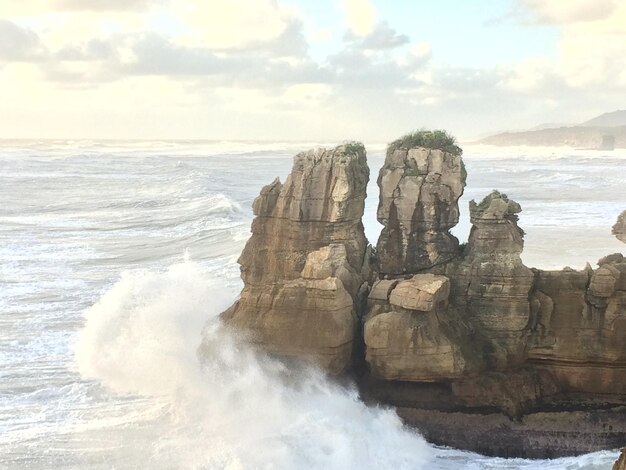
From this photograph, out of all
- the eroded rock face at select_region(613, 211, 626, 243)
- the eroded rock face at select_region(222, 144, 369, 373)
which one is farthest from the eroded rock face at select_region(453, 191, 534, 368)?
the eroded rock face at select_region(613, 211, 626, 243)

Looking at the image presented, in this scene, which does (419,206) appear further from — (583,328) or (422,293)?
(583,328)

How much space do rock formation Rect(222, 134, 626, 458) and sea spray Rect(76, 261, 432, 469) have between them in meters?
0.50

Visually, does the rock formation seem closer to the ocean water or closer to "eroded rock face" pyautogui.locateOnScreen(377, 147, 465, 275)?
"eroded rock face" pyautogui.locateOnScreen(377, 147, 465, 275)

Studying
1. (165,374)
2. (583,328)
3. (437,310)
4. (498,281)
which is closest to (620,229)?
(583,328)

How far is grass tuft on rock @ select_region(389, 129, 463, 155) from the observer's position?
16359 millimetres

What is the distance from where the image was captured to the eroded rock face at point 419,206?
626 inches

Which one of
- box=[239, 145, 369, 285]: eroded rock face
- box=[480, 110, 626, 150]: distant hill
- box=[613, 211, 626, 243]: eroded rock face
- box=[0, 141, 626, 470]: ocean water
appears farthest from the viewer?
box=[480, 110, 626, 150]: distant hill

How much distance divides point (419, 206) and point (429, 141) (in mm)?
1532

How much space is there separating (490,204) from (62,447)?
9853 mm

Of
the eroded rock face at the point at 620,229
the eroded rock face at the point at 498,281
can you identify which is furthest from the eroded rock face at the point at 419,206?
the eroded rock face at the point at 620,229

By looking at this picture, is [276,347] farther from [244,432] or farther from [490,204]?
[490,204]

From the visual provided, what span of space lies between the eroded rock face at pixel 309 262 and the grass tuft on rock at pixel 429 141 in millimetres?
941

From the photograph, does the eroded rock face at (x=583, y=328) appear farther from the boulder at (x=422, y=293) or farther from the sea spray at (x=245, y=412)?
the sea spray at (x=245, y=412)

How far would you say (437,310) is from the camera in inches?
601
